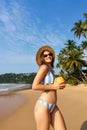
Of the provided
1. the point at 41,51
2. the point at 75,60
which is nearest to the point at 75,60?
the point at 75,60

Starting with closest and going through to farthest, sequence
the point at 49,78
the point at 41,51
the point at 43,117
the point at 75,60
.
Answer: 1. the point at 43,117
2. the point at 49,78
3. the point at 41,51
4. the point at 75,60

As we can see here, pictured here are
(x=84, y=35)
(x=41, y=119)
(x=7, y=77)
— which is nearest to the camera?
(x=41, y=119)

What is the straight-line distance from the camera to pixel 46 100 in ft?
11.4

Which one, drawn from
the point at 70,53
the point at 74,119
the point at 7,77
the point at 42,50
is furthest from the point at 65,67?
the point at 7,77

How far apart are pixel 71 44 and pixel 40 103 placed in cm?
4986

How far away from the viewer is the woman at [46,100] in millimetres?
3414

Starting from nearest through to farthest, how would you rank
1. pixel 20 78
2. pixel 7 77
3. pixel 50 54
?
pixel 50 54, pixel 20 78, pixel 7 77

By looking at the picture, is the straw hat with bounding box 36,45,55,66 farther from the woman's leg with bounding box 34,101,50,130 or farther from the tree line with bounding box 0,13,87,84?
the tree line with bounding box 0,13,87,84

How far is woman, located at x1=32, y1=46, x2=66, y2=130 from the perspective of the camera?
3414 millimetres

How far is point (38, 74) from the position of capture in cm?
345

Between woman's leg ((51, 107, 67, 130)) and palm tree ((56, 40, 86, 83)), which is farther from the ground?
palm tree ((56, 40, 86, 83))

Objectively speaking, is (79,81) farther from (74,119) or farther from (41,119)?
(41,119)

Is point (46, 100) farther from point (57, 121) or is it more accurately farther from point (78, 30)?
point (78, 30)

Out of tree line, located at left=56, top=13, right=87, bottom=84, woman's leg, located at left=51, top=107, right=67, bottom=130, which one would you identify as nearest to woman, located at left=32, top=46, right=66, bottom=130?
woman's leg, located at left=51, top=107, right=67, bottom=130
